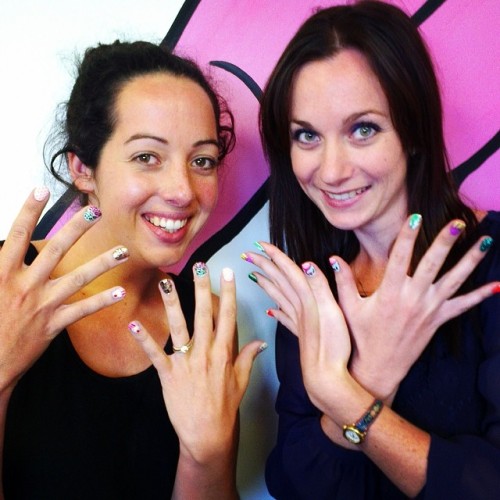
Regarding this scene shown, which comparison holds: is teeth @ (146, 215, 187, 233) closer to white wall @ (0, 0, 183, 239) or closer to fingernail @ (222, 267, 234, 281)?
fingernail @ (222, 267, 234, 281)

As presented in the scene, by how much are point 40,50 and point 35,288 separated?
27.8 inches

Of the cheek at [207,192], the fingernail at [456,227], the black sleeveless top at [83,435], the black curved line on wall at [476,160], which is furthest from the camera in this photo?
the black curved line on wall at [476,160]

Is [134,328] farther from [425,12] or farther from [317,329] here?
[425,12]

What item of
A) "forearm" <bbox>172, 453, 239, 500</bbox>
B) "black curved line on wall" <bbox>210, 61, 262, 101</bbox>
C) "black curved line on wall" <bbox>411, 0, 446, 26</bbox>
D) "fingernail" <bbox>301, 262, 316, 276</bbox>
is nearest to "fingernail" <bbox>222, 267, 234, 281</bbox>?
"fingernail" <bbox>301, 262, 316, 276</bbox>

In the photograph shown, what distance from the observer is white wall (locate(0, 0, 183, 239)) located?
1244mm

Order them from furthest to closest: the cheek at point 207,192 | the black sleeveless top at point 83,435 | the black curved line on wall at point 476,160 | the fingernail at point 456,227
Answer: the black curved line on wall at point 476,160, the cheek at point 207,192, the black sleeveless top at point 83,435, the fingernail at point 456,227

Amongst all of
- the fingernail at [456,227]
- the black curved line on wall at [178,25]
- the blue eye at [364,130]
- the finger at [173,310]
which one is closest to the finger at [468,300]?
the fingernail at [456,227]

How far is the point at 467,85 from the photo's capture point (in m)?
1.19

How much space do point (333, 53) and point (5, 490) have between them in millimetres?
972

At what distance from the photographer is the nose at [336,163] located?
3.11 ft

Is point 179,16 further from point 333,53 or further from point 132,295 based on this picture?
point 132,295

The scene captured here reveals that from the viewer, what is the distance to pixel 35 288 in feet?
2.61

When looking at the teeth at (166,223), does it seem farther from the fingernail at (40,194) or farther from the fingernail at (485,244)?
the fingernail at (485,244)

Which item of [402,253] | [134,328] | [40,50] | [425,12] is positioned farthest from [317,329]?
[40,50]
